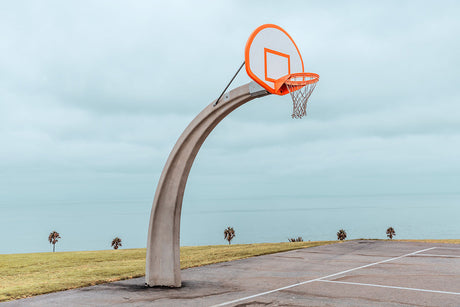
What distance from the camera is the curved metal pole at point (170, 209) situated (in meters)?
8.39

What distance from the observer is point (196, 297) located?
24.8 ft

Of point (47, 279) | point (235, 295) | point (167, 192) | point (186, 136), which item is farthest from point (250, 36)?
point (47, 279)

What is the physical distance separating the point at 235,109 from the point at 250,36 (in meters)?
1.60

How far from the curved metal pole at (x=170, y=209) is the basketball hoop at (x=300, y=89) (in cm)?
163

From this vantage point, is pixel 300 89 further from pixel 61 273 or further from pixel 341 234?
pixel 341 234

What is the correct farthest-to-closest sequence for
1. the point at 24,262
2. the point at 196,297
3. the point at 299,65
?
→ the point at 24,262, the point at 299,65, the point at 196,297

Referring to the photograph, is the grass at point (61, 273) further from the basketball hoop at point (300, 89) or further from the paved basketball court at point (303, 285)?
the basketball hoop at point (300, 89)

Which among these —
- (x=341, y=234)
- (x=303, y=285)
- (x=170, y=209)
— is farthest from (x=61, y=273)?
(x=341, y=234)

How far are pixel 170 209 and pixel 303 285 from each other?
354 centimetres

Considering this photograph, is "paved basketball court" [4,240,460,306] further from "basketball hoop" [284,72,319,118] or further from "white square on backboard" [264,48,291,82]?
"white square on backboard" [264,48,291,82]

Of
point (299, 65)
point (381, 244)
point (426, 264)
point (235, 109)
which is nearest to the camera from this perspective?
point (235, 109)

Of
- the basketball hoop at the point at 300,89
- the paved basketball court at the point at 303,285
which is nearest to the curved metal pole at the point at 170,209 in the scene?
the paved basketball court at the point at 303,285

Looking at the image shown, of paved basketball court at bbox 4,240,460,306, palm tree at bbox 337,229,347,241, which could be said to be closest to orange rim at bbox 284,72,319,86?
paved basketball court at bbox 4,240,460,306

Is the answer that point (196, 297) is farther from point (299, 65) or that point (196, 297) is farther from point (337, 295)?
point (299, 65)
